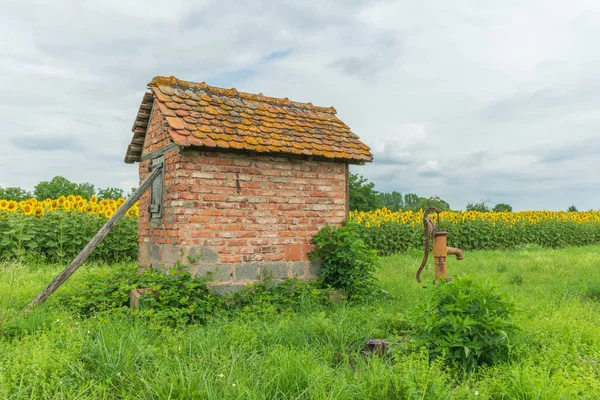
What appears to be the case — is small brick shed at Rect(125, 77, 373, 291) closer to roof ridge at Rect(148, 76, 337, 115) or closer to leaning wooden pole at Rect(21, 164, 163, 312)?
roof ridge at Rect(148, 76, 337, 115)

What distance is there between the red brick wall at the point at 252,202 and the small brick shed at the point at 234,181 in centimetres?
2

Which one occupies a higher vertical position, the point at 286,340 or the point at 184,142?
the point at 184,142

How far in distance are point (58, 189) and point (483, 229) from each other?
27915 mm

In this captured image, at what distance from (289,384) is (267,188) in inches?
186

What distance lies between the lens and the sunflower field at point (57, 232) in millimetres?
11562

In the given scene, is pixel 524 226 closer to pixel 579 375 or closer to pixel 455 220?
pixel 455 220

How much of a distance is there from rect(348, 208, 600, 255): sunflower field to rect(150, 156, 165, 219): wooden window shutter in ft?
21.4

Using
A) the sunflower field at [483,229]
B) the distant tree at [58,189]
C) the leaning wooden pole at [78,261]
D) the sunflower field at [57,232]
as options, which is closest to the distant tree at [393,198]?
the sunflower field at [483,229]

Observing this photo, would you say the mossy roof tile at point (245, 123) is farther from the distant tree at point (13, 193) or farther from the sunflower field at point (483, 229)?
the distant tree at point (13, 193)

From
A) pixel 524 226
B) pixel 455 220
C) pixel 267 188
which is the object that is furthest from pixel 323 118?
pixel 524 226

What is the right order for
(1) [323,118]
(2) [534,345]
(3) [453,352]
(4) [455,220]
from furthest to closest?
(4) [455,220] → (1) [323,118] → (2) [534,345] → (3) [453,352]

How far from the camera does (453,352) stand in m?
4.80

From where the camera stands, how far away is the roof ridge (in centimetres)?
884

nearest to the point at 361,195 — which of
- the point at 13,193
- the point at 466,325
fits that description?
the point at 13,193
